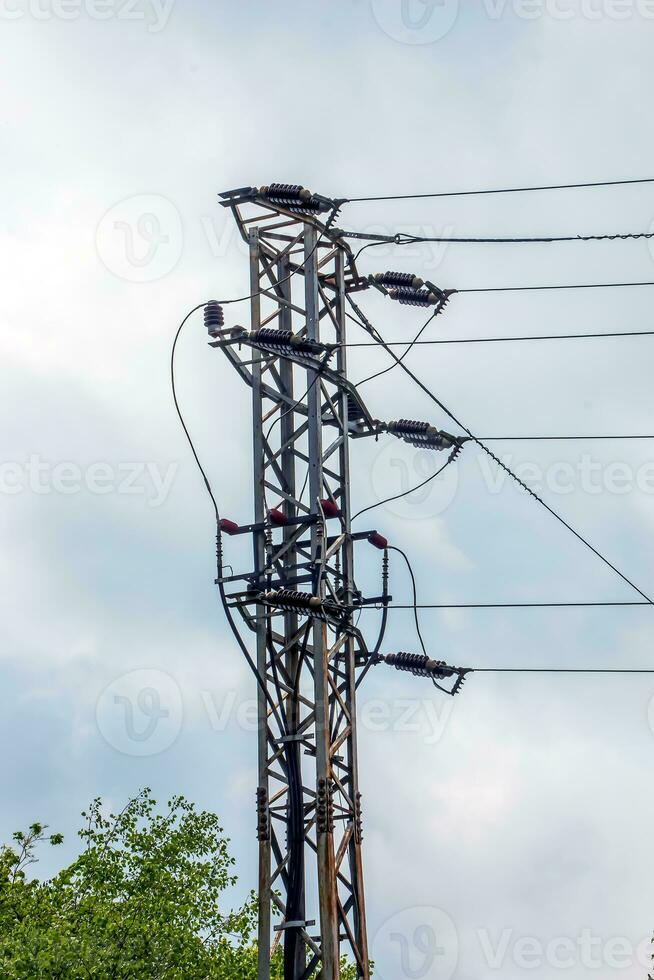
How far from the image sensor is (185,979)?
32375mm

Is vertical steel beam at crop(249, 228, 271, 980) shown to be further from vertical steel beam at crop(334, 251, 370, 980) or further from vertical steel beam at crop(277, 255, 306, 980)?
vertical steel beam at crop(334, 251, 370, 980)

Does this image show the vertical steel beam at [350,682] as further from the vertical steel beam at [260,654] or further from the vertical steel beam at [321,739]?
the vertical steel beam at [260,654]

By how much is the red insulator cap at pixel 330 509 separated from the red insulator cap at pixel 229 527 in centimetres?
114

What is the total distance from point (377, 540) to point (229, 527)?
183 centimetres

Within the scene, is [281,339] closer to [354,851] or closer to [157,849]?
[354,851]

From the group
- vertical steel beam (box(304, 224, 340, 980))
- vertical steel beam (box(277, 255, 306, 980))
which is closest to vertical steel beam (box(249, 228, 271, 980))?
vertical steel beam (box(277, 255, 306, 980))

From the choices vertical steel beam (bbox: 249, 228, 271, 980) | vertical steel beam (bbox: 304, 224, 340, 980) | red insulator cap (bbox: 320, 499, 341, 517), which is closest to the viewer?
vertical steel beam (bbox: 304, 224, 340, 980)

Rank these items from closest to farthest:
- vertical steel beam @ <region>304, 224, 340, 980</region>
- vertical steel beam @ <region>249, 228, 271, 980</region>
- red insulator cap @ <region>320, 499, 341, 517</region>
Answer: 1. vertical steel beam @ <region>304, 224, 340, 980</region>
2. vertical steel beam @ <region>249, 228, 271, 980</region>
3. red insulator cap @ <region>320, 499, 341, 517</region>

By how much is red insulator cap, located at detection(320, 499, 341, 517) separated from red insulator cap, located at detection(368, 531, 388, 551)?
63 cm

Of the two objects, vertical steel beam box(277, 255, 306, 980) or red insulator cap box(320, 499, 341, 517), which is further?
red insulator cap box(320, 499, 341, 517)

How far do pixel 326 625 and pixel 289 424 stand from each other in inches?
107

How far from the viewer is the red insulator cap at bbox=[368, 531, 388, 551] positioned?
768 inches

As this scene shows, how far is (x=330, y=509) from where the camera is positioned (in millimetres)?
18906

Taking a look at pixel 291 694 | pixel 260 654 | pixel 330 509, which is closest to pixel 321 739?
pixel 291 694
